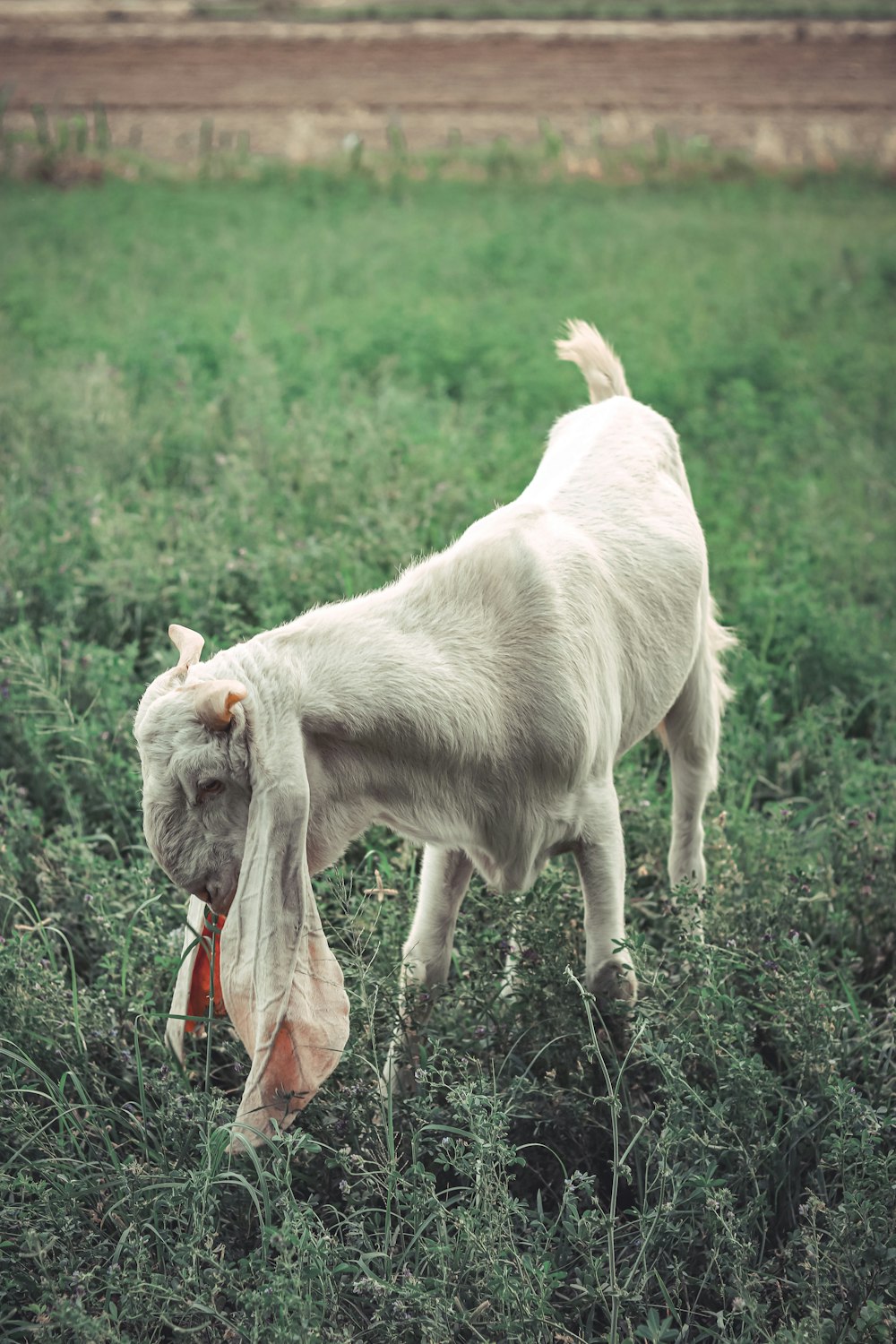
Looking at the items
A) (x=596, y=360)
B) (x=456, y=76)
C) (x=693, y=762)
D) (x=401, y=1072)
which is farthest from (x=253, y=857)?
(x=456, y=76)

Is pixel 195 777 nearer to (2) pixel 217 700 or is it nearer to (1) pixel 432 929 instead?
(2) pixel 217 700

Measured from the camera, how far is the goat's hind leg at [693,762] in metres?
3.48

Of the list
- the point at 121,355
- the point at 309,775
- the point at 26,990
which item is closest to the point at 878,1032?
the point at 309,775

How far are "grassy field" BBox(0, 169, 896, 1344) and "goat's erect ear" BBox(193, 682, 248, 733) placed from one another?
2.57ft

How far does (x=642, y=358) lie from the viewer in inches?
309

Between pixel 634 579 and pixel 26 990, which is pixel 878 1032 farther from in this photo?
pixel 26 990

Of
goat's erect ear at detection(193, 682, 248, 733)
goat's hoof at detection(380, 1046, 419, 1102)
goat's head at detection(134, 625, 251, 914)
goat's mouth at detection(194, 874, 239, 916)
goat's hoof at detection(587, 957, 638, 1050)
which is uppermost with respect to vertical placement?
goat's erect ear at detection(193, 682, 248, 733)

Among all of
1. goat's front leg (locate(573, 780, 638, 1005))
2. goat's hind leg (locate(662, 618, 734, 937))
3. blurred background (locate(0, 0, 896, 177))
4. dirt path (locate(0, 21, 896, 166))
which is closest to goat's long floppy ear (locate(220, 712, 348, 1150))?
goat's front leg (locate(573, 780, 638, 1005))

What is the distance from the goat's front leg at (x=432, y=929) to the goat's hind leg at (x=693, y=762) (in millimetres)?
862

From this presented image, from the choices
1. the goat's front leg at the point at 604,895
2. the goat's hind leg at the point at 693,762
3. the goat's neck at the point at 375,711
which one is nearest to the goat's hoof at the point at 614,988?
the goat's front leg at the point at 604,895

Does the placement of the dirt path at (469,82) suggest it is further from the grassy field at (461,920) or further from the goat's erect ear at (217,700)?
the goat's erect ear at (217,700)

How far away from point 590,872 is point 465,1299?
0.96 meters

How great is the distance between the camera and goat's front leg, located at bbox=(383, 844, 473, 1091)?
287 centimetres

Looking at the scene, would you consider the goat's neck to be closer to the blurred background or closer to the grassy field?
the grassy field
